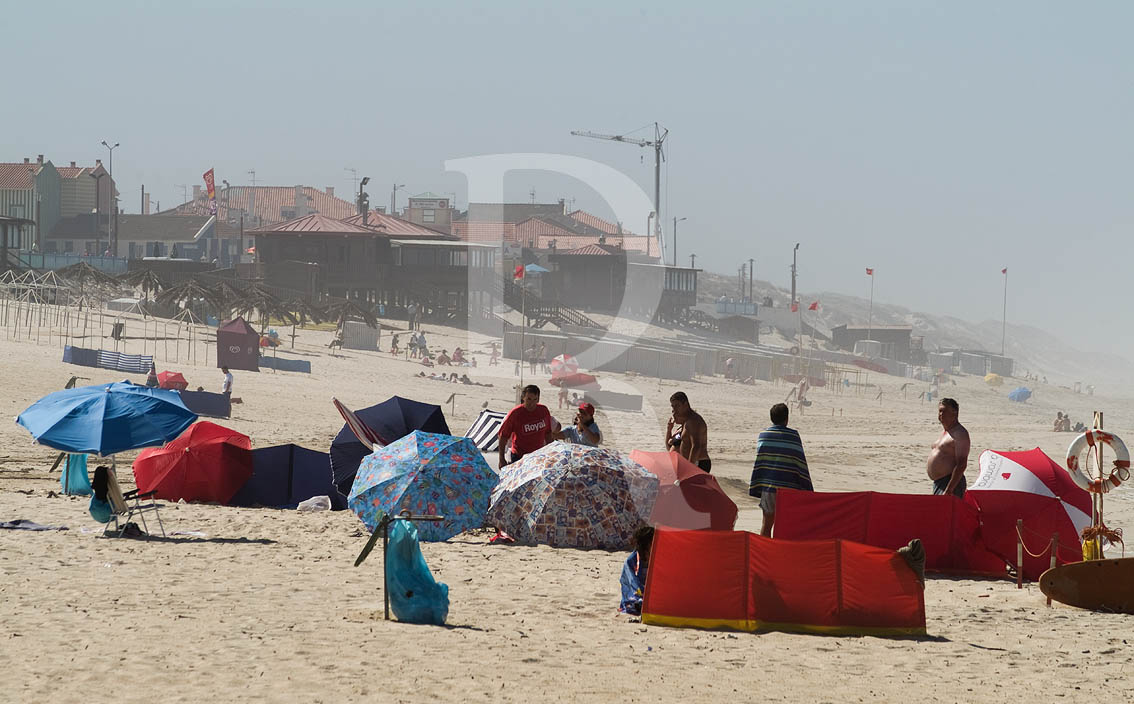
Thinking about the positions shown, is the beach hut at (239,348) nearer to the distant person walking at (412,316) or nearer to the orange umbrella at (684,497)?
the distant person walking at (412,316)

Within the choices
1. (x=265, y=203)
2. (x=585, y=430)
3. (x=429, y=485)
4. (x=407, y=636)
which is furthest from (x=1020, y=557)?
(x=265, y=203)

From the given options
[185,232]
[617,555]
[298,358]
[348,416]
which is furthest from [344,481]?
[185,232]

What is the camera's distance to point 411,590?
7.38 metres

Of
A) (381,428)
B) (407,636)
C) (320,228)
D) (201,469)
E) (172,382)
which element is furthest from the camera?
(320,228)

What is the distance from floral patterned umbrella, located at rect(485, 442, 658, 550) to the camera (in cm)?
1008

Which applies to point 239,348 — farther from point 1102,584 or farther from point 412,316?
point 1102,584

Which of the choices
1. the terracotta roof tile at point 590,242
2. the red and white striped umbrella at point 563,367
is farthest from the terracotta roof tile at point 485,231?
the red and white striped umbrella at point 563,367

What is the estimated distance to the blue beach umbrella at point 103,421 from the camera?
11.0 metres

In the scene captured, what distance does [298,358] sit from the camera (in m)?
34.5

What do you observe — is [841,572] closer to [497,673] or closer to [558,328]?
[497,673]

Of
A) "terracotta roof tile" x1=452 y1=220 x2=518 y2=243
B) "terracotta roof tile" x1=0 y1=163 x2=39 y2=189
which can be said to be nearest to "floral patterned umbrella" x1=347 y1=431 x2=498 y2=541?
"terracotta roof tile" x1=452 y1=220 x2=518 y2=243

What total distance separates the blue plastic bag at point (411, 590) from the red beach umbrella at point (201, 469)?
5.63m

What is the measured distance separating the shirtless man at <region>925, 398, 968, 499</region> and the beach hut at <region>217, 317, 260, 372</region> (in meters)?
22.4

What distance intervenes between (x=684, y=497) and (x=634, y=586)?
269 cm
